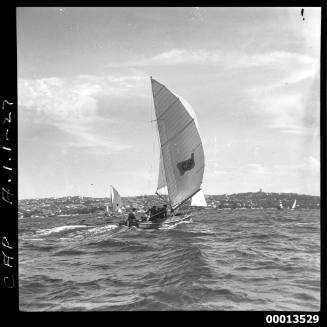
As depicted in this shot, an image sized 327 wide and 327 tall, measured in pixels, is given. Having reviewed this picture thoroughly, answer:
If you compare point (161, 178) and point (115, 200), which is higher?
point (161, 178)

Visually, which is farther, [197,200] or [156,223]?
[197,200]

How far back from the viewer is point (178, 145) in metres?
30.7

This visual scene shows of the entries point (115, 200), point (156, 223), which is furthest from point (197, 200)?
point (115, 200)

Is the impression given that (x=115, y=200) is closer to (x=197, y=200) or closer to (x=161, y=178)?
(x=197, y=200)

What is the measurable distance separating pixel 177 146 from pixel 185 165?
1.67 meters

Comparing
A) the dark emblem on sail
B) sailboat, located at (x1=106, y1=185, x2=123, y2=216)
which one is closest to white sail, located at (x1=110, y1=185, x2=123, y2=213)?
sailboat, located at (x1=106, y1=185, x2=123, y2=216)

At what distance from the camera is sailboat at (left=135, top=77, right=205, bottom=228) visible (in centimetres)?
2966

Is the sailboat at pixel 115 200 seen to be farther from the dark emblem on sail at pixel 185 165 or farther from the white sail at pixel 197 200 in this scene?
the dark emblem on sail at pixel 185 165

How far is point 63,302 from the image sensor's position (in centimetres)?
1084

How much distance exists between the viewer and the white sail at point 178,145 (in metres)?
29.7
